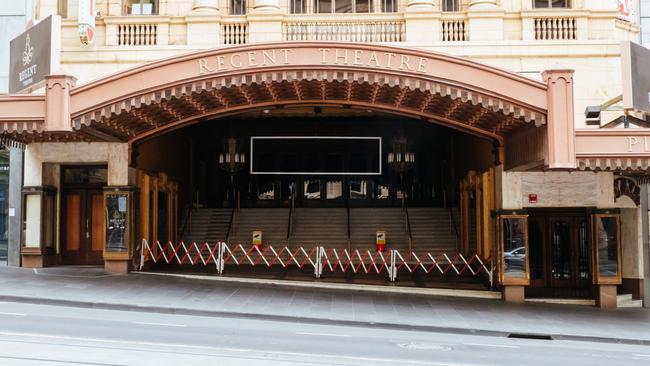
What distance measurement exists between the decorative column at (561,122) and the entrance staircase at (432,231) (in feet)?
34.7

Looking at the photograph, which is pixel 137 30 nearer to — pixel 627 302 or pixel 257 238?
pixel 257 238

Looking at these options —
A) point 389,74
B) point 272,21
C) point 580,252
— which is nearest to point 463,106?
point 389,74

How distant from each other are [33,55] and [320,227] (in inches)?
499

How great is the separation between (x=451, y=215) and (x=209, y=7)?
1257 centimetres

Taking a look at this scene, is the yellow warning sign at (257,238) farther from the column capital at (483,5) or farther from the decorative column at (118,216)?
the column capital at (483,5)

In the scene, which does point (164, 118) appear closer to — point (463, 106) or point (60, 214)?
point (60, 214)

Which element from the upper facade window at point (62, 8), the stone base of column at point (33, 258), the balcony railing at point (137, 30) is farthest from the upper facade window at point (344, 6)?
the stone base of column at point (33, 258)

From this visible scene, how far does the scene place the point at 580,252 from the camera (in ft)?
65.1

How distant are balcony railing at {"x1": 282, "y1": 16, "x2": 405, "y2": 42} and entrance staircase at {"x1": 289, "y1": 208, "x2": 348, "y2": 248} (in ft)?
27.0

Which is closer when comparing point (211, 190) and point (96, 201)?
point (96, 201)

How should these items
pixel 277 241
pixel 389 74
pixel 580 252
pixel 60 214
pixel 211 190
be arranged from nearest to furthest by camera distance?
pixel 389 74 → pixel 580 252 → pixel 60 214 → pixel 277 241 → pixel 211 190

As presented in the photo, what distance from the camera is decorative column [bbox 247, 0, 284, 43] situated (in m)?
22.4

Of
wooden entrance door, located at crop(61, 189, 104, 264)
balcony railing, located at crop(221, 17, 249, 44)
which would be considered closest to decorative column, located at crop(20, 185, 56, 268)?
wooden entrance door, located at crop(61, 189, 104, 264)

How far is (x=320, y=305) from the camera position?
53.1 ft
